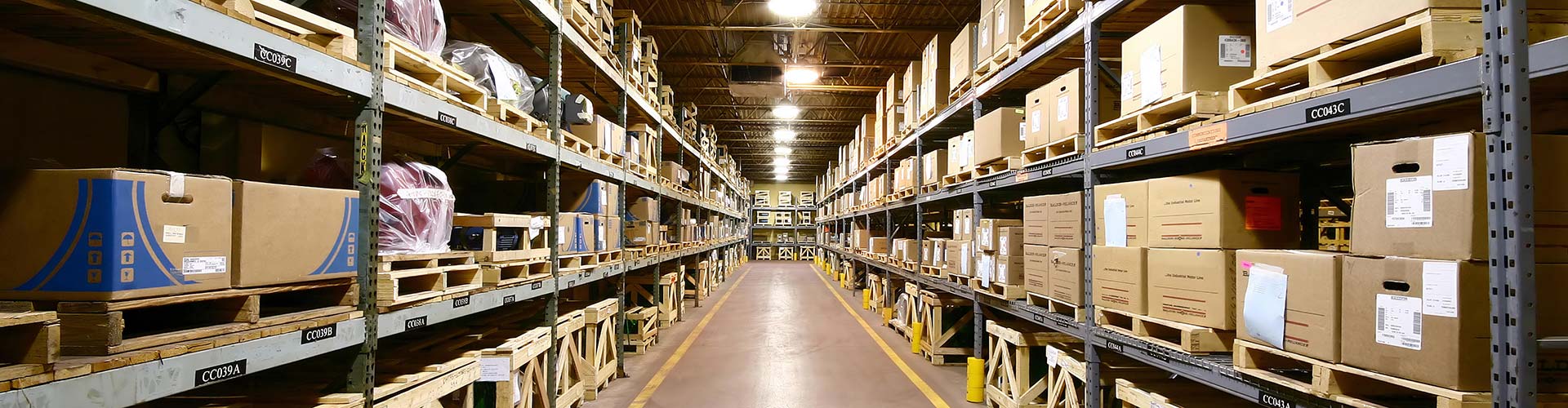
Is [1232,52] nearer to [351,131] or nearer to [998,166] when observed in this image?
[998,166]

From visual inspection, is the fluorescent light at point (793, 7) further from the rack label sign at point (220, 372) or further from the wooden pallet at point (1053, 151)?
the rack label sign at point (220, 372)

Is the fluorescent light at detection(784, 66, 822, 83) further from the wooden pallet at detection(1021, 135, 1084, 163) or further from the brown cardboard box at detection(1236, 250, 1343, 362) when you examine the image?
the brown cardboard box at detection(1236, 250, 1343, 362)

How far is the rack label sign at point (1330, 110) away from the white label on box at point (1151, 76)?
1001 millimetres

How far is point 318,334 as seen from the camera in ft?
8.49

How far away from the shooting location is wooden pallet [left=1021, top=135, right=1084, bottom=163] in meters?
4.51

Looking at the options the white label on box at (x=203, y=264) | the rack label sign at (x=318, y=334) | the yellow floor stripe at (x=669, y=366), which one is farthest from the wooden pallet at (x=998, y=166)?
the white label on box at (x=203, y=264)

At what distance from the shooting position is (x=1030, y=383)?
5.88m

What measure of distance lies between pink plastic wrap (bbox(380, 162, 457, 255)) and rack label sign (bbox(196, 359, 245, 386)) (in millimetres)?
903

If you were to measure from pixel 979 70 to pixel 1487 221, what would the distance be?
460 cm

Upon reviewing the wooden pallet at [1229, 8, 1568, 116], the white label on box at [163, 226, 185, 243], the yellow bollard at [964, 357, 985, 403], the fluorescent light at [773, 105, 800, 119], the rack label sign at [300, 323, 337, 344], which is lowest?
the yellow bollard at [964, 357, 985, 403]

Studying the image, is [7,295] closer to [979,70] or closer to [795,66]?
[979,70]

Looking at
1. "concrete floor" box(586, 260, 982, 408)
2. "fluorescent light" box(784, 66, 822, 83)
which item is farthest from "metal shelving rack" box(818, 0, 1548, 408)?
"fluorescent light" box(784, 66, 822, 83)

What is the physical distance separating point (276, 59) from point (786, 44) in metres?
11.3

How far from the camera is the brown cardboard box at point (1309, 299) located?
2.56 meters
